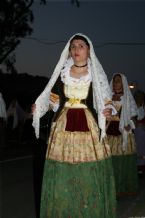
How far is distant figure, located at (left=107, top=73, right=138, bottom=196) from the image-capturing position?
918cm

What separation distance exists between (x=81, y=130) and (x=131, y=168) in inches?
142

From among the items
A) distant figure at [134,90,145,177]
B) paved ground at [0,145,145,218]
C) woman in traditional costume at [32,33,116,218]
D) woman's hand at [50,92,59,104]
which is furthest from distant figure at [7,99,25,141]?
woman in traditional costume at [32,33,116,218]

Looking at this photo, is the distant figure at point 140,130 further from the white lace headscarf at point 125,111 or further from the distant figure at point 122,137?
the white lace headscarf at point 125,111

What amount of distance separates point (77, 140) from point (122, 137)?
3384 mm

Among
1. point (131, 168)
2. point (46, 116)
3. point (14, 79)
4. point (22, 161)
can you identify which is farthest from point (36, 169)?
point (14, 79)

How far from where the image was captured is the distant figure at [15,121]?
20.1 meters

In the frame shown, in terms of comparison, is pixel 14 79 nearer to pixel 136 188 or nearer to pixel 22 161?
pixel 22 161

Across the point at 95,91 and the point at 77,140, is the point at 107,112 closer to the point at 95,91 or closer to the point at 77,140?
the point at 95,91

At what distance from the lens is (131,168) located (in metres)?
9.45

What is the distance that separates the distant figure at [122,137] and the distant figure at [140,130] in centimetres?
211

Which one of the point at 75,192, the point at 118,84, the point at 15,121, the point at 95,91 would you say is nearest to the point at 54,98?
the point at 95,91

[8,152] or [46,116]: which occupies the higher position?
[46,116]

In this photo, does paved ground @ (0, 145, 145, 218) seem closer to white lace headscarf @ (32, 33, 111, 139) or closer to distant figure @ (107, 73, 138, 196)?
distant figure @ (107, 73, 138, 196)

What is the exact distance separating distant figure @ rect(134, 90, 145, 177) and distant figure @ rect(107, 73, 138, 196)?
211 centimetres
